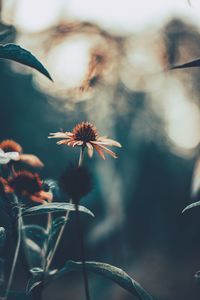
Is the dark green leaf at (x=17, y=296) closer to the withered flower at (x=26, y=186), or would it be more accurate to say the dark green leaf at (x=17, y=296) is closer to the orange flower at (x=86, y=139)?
the withered flower at (x=26, y=186)

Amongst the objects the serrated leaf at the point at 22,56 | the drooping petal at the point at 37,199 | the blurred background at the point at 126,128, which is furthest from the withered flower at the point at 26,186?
the blurred background at the point at 126,128

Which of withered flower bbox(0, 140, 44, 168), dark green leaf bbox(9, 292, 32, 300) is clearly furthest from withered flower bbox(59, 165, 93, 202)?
dark green leaf bbox(9, 292, 32, 300)

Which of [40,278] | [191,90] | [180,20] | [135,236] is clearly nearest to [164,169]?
[135,236]

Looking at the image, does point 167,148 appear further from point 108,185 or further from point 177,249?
point 108,185

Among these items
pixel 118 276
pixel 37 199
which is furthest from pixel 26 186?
pixel 118 276

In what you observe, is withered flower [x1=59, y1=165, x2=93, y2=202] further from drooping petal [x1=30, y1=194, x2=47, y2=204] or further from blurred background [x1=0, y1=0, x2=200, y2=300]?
blurred background [x1=0, y1=0, x2=200, y2=300]
